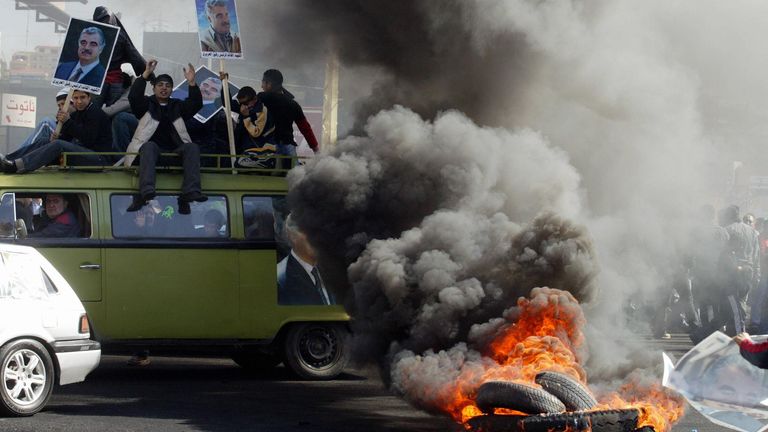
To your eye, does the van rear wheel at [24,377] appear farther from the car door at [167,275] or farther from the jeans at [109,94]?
the jeans at [109,94]

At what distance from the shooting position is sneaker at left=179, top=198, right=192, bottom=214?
38.2 ft

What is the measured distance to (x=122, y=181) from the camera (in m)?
11.6

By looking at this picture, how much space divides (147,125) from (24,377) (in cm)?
396

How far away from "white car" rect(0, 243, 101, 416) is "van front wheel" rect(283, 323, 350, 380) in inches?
99.4

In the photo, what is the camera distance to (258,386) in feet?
38.4

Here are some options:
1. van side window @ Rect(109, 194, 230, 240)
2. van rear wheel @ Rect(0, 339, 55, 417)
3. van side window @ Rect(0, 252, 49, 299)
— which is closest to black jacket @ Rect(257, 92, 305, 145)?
van side window @ Rect(109, 194, 230, 240)

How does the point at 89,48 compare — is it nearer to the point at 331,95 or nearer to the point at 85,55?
the point at 85,55

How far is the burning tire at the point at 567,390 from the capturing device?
7191mm

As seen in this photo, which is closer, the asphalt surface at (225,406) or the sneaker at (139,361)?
the asphalt surface at (225,406)

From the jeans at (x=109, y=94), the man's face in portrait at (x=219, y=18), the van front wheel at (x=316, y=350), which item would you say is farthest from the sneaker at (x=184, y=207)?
the man's face in portrait at (x=219, y=18)

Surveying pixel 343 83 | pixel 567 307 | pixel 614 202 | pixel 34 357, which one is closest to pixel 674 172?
pixel 614 202

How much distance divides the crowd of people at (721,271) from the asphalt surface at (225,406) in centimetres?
564

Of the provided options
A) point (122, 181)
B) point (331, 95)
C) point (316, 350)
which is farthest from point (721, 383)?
point (122, 181)

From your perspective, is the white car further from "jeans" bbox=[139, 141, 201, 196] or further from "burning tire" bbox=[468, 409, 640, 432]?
"burning tire" bbox=[468, 409, 640, 432]
